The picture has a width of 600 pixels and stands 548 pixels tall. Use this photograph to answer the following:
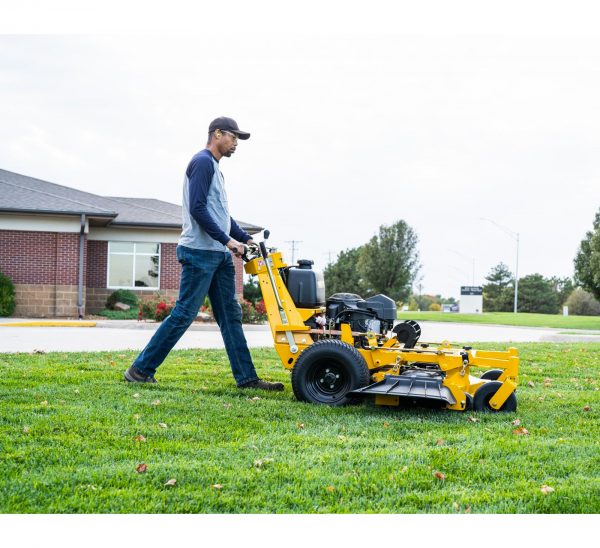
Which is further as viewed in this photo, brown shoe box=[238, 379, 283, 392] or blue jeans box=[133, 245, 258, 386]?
brown shoe box=[238, 379, 283, 392]

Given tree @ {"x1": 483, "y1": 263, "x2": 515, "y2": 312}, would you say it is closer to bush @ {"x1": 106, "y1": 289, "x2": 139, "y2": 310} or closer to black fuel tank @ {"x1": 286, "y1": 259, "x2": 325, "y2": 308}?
bush @ {"x1": 106, "y1": 289, "x2": 139, "y2": 310}

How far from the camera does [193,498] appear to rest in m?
3.14

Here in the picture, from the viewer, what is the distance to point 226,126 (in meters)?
6.02

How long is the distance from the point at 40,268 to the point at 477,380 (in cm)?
1707

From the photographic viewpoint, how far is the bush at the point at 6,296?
19219mm

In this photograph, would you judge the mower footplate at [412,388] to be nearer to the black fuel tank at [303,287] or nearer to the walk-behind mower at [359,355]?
the walk-behind mower at [359,355]

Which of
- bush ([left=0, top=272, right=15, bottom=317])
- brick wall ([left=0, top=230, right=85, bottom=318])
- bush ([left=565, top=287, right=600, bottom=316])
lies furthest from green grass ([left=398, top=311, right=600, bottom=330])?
bush ([left=565, top=287, right=600, bottom=316])

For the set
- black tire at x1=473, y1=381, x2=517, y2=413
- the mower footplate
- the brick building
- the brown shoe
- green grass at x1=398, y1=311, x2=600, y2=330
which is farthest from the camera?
green grass at x1=398, y1=311, x2=600, y2=330

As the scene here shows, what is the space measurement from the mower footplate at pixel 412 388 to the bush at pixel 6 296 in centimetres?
1620

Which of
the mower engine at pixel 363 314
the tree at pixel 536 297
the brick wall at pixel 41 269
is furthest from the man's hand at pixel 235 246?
the tree at pixel 536 297

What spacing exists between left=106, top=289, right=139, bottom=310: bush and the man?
1652cm

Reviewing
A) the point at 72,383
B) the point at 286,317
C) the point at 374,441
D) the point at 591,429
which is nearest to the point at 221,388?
the point at 286,317

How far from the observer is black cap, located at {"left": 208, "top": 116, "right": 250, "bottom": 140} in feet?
19.7

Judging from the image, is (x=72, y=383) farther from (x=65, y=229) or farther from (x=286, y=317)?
(x=65, y=229)
